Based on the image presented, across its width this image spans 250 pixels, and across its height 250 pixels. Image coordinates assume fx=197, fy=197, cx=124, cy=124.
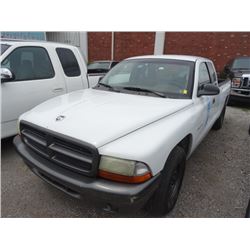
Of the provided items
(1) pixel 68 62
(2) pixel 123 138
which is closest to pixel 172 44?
(1) pixel 68 62

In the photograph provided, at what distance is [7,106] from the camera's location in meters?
3.09

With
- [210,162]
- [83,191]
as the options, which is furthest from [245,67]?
[83,191]

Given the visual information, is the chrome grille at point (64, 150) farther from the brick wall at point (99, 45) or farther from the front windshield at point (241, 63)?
the brick wall at point (99, 45)

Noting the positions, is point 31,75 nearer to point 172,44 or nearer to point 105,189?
point 105,189

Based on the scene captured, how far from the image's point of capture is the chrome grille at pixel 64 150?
5.36 ft

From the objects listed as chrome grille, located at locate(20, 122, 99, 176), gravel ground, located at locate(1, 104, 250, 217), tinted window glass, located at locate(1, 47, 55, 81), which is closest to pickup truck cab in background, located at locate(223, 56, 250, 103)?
gravel ground, located at locate(1, 104, 250, 217)

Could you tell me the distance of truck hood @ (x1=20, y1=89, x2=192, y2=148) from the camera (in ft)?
A: 5.66

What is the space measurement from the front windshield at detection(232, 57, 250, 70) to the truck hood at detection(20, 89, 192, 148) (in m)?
6.28

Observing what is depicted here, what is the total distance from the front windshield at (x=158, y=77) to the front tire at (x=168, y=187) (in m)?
0.86

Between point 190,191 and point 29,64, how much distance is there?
333cm

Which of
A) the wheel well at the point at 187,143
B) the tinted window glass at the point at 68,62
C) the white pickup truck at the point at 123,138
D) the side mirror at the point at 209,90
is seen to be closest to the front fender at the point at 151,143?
the white pickup truck at the point at 123,138

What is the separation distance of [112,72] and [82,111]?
1.49 metres

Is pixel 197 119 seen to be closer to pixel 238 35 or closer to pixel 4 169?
pixel 4 169

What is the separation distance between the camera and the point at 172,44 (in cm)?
1179
